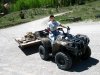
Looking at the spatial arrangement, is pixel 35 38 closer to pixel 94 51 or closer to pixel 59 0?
pixel 94 51

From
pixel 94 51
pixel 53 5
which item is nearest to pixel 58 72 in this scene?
pixel 94 51

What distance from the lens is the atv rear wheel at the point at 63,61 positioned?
31.7ft

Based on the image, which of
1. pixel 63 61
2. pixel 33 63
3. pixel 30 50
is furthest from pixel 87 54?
pixel 30 50

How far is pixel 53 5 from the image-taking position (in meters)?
37.1

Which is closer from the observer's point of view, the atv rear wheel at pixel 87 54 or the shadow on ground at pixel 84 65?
the shadow on ground at pixel 84 65

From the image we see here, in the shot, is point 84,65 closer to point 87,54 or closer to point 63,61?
point 87,54

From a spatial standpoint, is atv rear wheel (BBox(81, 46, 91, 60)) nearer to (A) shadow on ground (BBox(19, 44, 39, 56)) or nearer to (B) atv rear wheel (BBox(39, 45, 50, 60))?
(B) atv rear wheel (BBox(39, 45, 50, 60))

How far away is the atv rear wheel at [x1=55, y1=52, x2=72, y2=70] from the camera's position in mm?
9672

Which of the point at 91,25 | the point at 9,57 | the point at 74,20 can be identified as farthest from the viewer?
the point at 74,20

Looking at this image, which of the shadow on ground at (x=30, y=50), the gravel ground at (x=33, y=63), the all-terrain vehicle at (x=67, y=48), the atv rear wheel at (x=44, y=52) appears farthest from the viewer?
the shadow on ground at (x=30, y=50)

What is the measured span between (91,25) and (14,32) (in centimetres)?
569

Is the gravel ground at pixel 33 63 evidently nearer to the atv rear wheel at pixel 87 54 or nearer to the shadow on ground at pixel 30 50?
the shadow on ground at pixel 30 50

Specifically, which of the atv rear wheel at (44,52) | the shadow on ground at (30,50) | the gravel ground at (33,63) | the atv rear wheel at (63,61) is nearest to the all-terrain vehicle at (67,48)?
the atv rear wheel at (63,61)

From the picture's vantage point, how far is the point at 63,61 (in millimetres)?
9914
